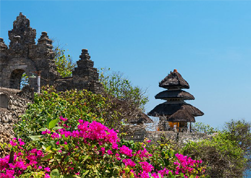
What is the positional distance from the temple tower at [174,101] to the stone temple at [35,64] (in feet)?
42.0

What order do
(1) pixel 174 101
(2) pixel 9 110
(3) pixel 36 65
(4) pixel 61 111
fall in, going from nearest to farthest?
1. (2) pixel 9 110
2. (4) pixel 61 111
3. (3) pixel 36 65
4. (1) pixel 174 101

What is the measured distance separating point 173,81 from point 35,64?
53.8ft

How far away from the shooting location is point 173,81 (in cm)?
3234

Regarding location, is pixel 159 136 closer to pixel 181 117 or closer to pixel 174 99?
pixel 181 117

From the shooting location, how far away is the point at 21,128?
9594mm

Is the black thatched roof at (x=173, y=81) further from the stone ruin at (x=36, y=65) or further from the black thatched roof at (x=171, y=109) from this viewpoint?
the stone ruin at (x=36, y=65)

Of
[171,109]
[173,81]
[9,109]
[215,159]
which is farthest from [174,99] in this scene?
[9,109]

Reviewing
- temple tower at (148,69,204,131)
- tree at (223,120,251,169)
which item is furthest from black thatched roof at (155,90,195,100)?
tree at (223,120,251,169)

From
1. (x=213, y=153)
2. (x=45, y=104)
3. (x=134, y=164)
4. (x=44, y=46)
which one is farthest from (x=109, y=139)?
(x=44, y=46)

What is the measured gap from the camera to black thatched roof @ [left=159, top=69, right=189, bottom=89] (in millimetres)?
32094

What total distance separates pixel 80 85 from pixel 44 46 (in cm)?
325

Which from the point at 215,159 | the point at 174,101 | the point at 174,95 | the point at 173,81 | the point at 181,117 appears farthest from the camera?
the point at 173,81

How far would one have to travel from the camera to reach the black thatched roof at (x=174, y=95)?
103 ft

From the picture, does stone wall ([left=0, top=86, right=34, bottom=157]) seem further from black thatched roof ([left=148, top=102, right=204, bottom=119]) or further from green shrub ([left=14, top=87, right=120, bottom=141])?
black thatched roof ([left=148, top=102, right=204, bottom=119])
